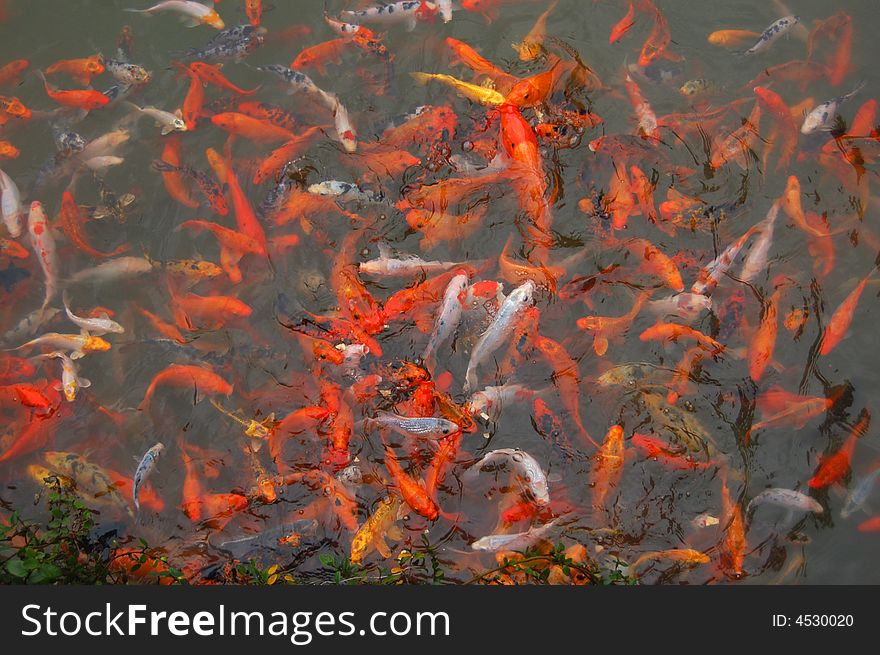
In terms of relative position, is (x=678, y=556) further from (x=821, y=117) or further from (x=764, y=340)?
(x=821, y=117)

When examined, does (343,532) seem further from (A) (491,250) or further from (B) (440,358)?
(A) (491,250)

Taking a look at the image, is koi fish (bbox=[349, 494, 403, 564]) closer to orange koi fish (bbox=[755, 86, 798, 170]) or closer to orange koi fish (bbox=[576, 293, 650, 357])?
orange koi fish (bbox=[576, 293, 650, 357])

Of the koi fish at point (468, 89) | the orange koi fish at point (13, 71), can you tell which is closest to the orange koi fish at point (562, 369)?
the koi fish at point (468, 89)

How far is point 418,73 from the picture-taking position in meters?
6.25

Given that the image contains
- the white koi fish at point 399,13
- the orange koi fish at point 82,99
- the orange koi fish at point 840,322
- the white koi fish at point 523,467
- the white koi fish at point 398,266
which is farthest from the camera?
the white koi fish at point 399,13

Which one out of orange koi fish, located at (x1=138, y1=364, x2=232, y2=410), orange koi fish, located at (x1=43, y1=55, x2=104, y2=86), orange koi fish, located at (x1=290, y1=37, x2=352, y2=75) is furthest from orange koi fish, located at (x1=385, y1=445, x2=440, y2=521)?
orange koi fish, located at (x1=43, y1=55, x2=104, y2=86)

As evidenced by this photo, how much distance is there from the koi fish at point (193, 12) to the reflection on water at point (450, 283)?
35mm

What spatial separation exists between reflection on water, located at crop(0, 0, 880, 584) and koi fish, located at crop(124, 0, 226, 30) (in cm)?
3

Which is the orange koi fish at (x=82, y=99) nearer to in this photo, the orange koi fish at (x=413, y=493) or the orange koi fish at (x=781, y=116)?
the orange koi fish at (x=413, y=493)

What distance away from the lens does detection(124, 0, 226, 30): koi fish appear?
20.9 feet

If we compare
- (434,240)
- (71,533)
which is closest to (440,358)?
(434,240)

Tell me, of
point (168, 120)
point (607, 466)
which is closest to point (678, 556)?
point (607, 466)

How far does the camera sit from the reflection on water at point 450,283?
17.9 feet

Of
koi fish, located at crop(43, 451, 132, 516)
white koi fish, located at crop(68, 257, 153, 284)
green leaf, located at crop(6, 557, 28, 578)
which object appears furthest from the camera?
white koi fish, located at crop(68, 257, 153, 284)
